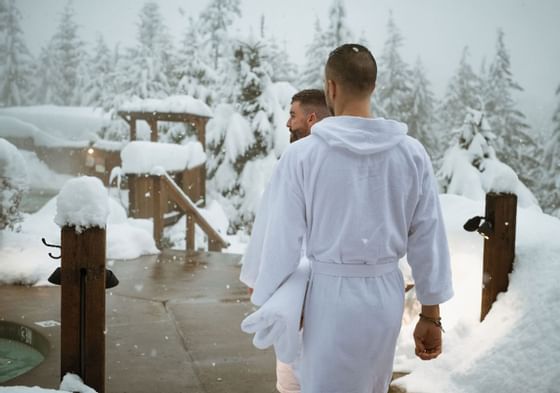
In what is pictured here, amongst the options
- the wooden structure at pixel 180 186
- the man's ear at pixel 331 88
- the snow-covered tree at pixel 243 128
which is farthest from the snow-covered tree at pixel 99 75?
the man's ear at pixel 331 88

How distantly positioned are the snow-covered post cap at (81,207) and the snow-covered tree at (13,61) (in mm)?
44791

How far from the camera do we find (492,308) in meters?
3.47

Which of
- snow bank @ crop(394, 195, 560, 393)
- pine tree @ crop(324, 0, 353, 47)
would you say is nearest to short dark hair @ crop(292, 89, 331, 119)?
snow bank @ crop(394, 195, 560, 393)

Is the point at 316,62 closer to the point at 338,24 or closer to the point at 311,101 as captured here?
the point at 338,24

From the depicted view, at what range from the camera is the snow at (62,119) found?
37.5 meters

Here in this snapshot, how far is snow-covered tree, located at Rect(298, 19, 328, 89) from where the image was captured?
31375mm

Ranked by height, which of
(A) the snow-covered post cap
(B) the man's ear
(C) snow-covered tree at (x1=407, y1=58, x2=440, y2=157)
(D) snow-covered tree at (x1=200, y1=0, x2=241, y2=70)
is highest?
(D) snow-covered tree at (x1=200, y1=0, x2=241, y2=70)

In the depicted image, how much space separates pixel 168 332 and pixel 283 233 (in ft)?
9.79

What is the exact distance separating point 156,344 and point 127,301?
130 cm

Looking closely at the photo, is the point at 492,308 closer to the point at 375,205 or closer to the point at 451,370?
the point at 451,370

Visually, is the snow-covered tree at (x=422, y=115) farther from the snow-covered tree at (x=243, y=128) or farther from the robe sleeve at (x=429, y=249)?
the robe sleeve at (x=429, y=249)

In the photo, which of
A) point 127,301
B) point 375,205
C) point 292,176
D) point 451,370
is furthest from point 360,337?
point 127,301

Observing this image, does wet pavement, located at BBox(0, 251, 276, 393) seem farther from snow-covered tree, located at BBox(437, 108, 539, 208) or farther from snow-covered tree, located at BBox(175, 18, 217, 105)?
snow-covered tree, located at BBox(175, 18, 217, 105)

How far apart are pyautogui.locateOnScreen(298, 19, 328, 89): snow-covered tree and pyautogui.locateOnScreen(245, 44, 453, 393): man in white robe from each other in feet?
95.4
